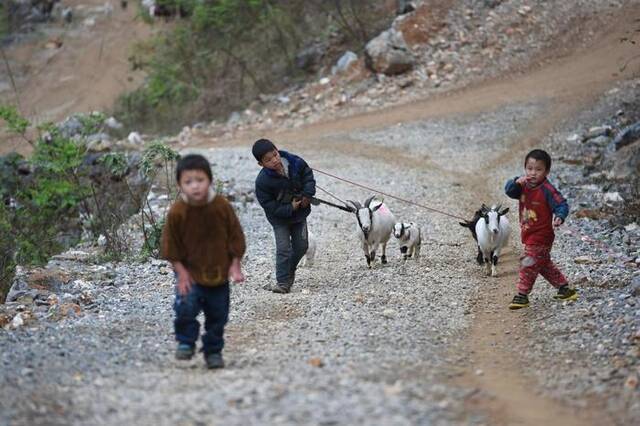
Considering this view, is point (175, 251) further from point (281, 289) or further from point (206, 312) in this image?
point (281, 289)

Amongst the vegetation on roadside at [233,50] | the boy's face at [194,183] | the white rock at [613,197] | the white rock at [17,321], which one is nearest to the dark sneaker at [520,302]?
the boy's face at [194,183]

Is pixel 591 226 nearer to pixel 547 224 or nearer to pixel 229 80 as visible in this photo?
pixel 547 224

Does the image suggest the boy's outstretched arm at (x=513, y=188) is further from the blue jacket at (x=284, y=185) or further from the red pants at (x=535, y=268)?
the blue jacket at (x=284, y=185)

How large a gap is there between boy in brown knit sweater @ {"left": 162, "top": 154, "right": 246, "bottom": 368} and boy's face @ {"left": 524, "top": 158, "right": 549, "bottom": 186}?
3.26 m

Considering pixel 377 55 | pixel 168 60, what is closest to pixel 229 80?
pixel 168 60

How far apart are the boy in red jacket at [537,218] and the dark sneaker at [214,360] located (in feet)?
11.5

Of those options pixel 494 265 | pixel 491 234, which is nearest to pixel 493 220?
pixel 491 234

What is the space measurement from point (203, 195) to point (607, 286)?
4.91 meters

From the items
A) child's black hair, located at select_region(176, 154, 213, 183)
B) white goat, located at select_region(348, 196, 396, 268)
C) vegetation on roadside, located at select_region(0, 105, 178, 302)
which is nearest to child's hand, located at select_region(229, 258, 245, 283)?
child's black hair, located at select_region(176, 154, 213, 183)

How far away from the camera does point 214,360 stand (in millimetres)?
6594

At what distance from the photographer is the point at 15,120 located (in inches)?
652

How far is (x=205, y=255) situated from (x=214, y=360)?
0.77 meters

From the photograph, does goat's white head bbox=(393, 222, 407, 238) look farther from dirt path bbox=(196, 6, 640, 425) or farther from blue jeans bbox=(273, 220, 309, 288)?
blue jeans bbox=(273, 220, 309, 288)

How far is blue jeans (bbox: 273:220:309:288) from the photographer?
32.3 ft
